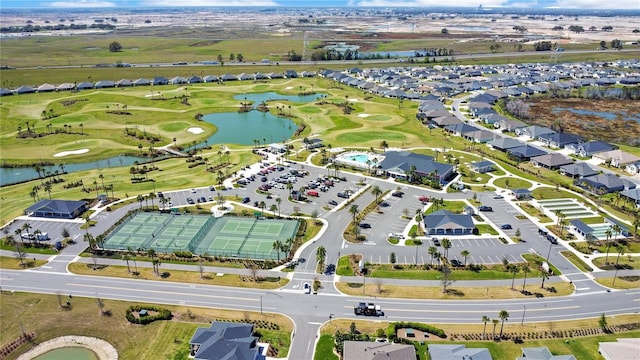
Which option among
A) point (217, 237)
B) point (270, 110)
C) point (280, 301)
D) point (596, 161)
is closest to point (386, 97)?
point (270, 110)

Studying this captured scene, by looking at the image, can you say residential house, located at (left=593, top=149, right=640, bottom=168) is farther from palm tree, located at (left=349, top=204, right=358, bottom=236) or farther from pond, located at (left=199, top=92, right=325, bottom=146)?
pond, located at (left=199, top=92, right=325, bottom=146)

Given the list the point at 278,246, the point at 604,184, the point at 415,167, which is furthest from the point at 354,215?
the point at 604,184

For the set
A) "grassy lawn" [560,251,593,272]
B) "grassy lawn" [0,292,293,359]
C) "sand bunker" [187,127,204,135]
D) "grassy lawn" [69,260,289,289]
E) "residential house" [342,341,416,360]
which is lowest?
"grassy lawn" [0,292,293,359]


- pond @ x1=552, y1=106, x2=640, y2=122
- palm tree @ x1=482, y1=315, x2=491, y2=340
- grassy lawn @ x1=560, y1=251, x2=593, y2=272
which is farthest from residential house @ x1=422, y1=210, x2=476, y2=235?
pond @ x1=552, y1=106, x2=640, y2=122

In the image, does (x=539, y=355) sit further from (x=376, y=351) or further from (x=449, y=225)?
(x=449, y=225)

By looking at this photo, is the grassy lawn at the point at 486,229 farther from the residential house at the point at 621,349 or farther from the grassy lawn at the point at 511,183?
the residential house at the point at 621,349

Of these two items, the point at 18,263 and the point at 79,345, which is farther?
the point at 18,263

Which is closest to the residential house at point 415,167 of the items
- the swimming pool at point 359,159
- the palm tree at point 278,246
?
the swimming pool at point 359,159
